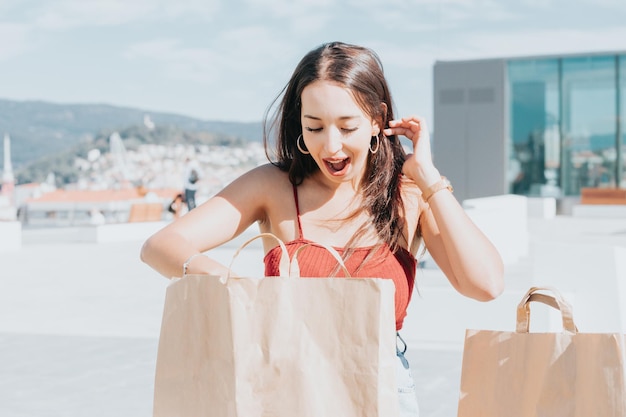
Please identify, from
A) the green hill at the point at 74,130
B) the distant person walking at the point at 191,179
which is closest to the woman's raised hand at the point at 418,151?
the distant person walking at the point at 191,179

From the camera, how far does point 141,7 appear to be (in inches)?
7087

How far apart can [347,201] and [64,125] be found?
417ft

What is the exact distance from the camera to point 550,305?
1791 millimetres

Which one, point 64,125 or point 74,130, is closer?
point 64,125

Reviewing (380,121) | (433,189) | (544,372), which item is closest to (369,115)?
(380,121)

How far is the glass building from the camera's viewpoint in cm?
2430

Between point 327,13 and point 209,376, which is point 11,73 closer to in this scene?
point 327,13

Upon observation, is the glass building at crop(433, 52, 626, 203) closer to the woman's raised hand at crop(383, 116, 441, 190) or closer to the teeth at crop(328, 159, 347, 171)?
the woman's raised hand at crop(383, 116, 441, 190)

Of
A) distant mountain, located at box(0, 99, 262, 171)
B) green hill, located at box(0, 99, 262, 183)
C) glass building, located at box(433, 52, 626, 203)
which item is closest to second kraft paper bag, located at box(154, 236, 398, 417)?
glass building, located at box(433, 52, 626, 203)

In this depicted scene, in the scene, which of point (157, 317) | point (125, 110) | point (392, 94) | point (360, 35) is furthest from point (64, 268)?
point (360, 35)

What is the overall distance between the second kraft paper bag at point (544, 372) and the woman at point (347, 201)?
0.88 ft

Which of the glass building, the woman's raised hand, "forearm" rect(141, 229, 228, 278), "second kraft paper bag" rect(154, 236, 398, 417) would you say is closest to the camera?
"second kraft paper bag" rect(154, 236, 398, 417)

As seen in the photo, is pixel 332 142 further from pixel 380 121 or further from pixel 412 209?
pixel 412 209

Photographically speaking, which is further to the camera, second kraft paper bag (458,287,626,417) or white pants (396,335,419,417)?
white pants (396,335,419,417)
